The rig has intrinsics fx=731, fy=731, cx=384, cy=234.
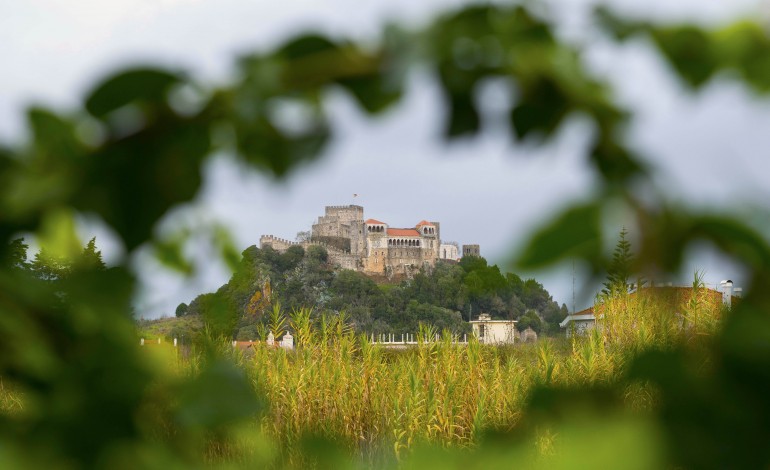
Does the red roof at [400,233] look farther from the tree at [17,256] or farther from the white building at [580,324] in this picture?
the tree at [17,256]

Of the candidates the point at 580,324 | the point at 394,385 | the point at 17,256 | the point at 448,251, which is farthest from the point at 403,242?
the point at 17,256

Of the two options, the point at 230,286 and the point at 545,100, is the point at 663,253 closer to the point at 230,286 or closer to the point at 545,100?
the point at 545,100

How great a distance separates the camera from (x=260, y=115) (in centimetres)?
32

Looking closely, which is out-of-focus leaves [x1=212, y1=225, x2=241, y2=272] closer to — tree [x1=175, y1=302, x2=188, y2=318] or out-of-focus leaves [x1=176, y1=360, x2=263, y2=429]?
tree [x1=175, y1=302, x2=188, y2=318]

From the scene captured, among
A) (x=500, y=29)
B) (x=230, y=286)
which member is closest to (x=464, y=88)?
(x=500, y=29)

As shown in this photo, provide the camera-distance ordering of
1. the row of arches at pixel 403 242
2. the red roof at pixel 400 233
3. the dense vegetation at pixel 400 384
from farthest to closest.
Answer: the red roof at pixel 400 233 → the row of arches at pixel 403 242 → the dense vegetation at pixel 400 384

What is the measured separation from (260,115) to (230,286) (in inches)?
10.2

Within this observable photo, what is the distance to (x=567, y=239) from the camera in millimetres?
307

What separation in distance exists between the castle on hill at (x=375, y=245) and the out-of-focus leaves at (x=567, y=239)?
2192 cm

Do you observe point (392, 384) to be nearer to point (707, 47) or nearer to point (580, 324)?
point (580, 324)

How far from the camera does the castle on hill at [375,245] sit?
24.7 m

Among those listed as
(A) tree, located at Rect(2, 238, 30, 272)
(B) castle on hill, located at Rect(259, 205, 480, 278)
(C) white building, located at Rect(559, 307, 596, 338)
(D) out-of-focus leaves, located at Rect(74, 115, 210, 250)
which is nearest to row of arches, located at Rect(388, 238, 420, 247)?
(B) castle on hill, located at Rect(259, 205, 480, 278)

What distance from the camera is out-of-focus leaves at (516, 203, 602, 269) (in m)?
0.30

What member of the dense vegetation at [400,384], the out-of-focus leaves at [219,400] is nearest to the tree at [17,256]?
the out-of-focus leaves at [219,400]
